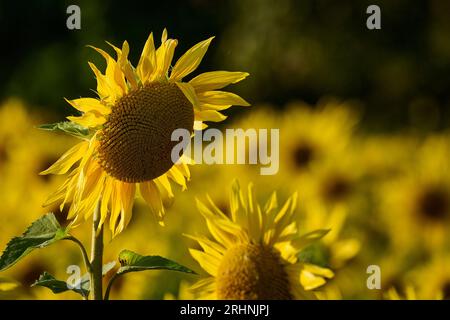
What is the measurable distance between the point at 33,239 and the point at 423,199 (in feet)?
4.80

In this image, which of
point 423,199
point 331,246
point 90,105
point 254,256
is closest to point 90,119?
point 90,105

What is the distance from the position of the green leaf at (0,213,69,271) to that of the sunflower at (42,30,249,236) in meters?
0.03

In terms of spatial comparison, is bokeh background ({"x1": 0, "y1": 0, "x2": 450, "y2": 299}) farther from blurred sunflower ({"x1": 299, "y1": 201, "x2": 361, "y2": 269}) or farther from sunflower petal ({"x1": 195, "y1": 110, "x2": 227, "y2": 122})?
sunflower petal ({"x1": 195, "y1": 110, "x2": 227, "y2": 122})

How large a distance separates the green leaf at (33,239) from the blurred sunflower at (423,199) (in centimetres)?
132

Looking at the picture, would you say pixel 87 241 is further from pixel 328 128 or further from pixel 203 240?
pixel 328 128

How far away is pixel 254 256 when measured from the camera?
4.03 feet

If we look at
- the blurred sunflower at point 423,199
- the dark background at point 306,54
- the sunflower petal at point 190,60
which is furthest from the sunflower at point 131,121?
the dark background at point 306,54

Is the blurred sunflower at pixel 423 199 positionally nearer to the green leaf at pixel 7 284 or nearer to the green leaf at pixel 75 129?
the green leaf at pixel 7 284

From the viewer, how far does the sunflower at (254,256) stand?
47.4 inches

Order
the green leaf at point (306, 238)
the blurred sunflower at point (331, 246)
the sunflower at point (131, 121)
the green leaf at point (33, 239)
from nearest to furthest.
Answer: the green leaf at point (33, 239) < the sunflower at point (131, 121) < the green leaf at point (306, 238) < the blurred sunflower at point (331, 246)

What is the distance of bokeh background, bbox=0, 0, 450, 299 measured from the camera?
1913 millimetres

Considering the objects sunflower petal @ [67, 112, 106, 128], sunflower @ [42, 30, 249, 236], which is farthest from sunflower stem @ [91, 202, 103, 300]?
sunflower petal @ [67, 112, 106, 128]
